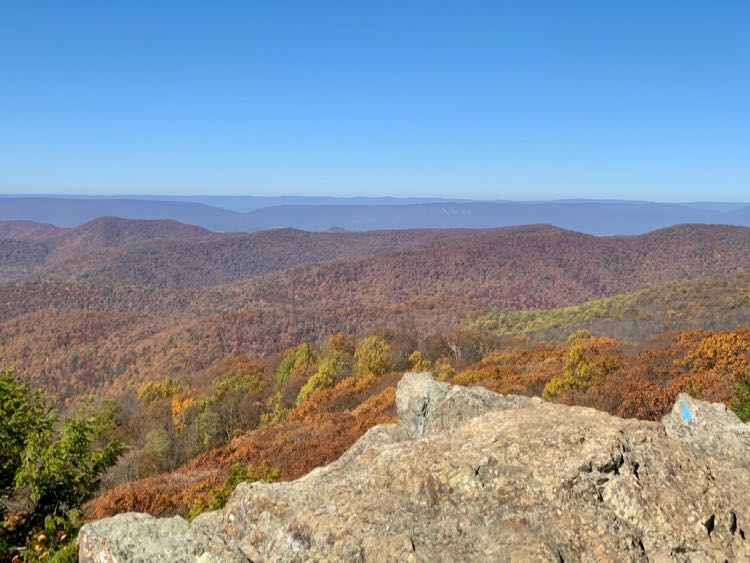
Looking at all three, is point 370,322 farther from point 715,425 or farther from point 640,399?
point 715,425

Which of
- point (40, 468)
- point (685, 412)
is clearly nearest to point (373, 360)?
point (40, 468)

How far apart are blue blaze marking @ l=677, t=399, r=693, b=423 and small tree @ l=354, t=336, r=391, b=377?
168 ft

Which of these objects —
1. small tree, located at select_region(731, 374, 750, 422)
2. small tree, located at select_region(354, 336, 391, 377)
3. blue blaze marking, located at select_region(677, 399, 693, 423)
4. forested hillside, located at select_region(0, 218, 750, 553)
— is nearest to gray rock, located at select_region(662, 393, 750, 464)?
blue blaze marking, located at select_region(677, 399, 693, 423)

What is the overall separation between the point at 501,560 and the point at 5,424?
41.7 feet

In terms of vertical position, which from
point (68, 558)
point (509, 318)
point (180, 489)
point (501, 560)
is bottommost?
point (509, 318)

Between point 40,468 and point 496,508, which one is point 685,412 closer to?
point 496,508

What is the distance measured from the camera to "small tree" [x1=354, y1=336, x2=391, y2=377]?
61344 mm

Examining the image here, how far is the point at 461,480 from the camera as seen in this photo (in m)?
7.14

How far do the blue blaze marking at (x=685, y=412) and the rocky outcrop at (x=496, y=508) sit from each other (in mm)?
859

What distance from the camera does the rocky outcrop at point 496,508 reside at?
20.4ft

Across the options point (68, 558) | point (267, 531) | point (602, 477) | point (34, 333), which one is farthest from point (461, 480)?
point (34, 333)

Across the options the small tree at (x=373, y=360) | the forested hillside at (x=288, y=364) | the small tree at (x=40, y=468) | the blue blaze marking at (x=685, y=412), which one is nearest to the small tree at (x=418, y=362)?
the forested hillside at (x=288, y=364)

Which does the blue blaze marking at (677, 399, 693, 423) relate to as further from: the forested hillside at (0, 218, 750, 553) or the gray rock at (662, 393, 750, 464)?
the forested hillside at (0, 218, 750, 553)

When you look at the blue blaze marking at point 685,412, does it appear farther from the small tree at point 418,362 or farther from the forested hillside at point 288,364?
the small tree at point 418,362
